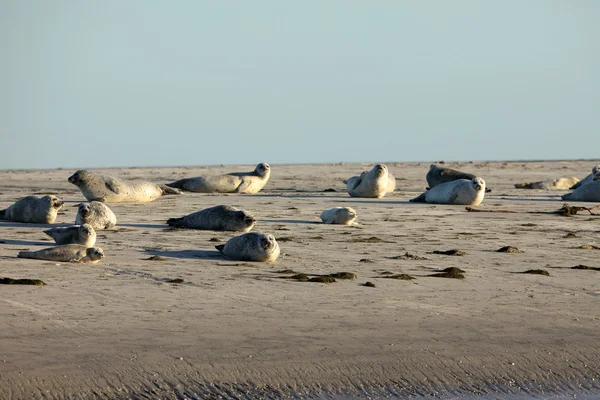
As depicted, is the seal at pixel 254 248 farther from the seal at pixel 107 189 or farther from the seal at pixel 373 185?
the seal at pixel 373 185

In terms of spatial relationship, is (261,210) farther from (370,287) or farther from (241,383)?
(241,383)

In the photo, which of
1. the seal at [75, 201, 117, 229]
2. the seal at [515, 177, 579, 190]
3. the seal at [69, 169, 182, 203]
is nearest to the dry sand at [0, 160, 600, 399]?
the seal at [75, 201, 117, 229]

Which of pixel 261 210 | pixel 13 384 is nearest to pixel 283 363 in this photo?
pixel 13 384

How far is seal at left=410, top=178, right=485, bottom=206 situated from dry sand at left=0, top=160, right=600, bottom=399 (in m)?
4.62

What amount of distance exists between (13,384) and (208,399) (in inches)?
33.3

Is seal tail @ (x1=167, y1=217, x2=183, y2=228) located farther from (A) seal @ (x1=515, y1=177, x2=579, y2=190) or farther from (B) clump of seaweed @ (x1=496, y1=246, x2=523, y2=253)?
(A) seal @ (x1=515, y1=177, x2=579, y2=190)

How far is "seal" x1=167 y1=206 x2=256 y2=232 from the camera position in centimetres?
952

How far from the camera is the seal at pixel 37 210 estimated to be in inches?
395

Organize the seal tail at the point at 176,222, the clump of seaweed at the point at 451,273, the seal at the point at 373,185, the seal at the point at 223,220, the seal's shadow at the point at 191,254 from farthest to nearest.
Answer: the seal at the point at 373,185 < the seal tail at the point at 176,222 < the seal at the point at 223,220 < the seal's shadow at the point at 191,254 < the clump of seaweed at the point at 451,273

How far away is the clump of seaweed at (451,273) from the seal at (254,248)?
1269 mm

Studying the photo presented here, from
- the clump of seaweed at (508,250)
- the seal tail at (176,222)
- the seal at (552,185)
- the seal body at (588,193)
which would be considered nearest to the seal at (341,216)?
the seal tail at (176,222)

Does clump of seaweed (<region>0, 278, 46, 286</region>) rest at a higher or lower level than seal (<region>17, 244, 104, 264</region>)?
lower

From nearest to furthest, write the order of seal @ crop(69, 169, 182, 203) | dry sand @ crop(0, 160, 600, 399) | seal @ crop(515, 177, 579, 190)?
dry sand @ crop(0, 160, 600, 399) → seal @ crop(69, 169, 182, 203) → seal @ crop(515, 177, 579, 190)

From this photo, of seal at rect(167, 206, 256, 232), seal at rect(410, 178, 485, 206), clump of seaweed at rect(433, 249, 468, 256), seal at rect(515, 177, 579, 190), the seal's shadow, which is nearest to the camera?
the seal's shadow
